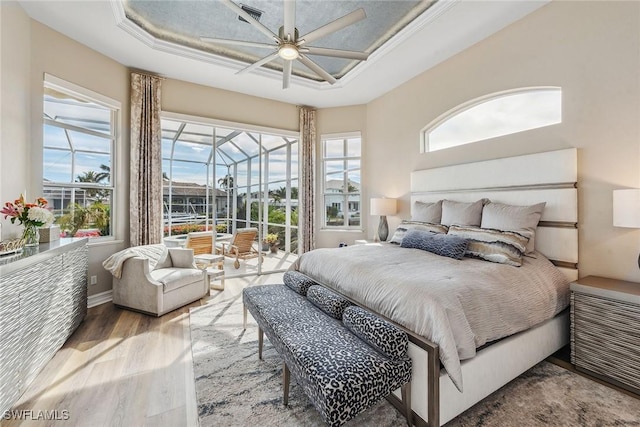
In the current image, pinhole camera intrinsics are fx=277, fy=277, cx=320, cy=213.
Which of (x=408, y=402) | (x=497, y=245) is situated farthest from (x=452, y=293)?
(x=497, y=245)

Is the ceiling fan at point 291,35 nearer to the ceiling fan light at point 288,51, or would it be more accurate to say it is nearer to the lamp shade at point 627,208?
the ceiling fan light at point 288,51

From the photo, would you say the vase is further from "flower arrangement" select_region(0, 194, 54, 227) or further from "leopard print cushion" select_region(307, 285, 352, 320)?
"leopard print cushion" select_region(307, 285, 352, 320)

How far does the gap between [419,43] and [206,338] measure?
418 cm

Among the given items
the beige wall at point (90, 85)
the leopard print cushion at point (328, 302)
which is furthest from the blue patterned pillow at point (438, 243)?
the beige wall at point (90, 85)

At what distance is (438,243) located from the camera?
282 cm

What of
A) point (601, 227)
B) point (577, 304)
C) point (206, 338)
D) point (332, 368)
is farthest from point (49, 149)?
point (601, 227)

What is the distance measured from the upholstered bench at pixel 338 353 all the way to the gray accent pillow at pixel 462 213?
73.1 inches

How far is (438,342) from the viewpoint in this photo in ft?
5.11

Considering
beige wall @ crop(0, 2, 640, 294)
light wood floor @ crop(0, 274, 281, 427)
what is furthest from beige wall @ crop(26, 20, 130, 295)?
light wood floor @ crop(0, 274, 281, 427)

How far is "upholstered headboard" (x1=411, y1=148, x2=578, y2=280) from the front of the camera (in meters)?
2.63

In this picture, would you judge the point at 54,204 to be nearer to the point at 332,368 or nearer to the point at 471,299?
the point at 332,368

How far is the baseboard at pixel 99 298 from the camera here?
141 inches

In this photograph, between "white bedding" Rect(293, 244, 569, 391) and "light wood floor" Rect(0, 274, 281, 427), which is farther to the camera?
"light wood floor" Rect(0, 274, 281, 427)

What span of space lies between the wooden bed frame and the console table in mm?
2489
